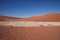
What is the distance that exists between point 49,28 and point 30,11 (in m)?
0.54

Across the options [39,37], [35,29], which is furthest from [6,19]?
[39,37]

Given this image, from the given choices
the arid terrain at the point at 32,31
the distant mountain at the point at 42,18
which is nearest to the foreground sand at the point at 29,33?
the arid terrain at the point at 32,31

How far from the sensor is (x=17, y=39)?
2.11 metres

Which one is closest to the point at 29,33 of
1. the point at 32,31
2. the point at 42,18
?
the point at 32,31

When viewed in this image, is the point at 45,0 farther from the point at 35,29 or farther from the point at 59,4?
the point at 35,29

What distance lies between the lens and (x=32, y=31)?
2.32 meters

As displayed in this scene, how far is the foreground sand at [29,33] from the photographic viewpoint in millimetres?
2133

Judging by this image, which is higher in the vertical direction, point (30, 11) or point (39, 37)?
point (30, 11)

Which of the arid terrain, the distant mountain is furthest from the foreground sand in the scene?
the distant mountain

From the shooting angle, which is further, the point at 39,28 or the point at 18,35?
the point at 39,28

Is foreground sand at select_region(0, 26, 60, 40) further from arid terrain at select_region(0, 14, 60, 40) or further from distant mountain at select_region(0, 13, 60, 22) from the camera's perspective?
distant mountain at select_region(0, 13, 60, 22)

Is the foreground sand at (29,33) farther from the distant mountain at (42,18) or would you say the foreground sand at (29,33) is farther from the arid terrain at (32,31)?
the distant mountain at (42,18)

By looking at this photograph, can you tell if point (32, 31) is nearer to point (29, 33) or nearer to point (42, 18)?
point (29, 33)

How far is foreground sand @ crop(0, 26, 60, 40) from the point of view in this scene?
2.13 meters
